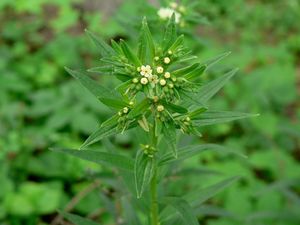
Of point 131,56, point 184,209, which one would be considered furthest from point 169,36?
point 184,209

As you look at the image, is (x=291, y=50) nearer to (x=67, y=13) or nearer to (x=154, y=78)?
(x=67, y=13)

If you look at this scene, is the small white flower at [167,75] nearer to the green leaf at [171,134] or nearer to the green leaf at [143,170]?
the green leaf at [171,134]

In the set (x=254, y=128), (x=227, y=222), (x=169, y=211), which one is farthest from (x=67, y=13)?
(x=169, y=211)

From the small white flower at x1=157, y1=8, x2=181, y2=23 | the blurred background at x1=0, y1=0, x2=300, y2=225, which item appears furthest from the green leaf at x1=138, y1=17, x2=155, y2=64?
the small white flower at x1=157, y1=8, x2=181, y2=23

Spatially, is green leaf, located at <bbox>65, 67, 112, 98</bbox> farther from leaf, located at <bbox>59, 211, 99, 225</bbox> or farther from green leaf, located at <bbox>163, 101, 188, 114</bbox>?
leaf, located at <bbox>59, 211, 99, 225</bbox>

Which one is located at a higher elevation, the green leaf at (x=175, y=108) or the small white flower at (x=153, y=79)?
the small white flower at (x=153, y=79)

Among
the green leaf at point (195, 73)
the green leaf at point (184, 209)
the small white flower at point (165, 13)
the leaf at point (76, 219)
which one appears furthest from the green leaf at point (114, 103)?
the small white flower at point (165, 13)

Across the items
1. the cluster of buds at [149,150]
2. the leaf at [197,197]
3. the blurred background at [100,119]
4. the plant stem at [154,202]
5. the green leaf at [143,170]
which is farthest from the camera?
the blurred background at [100,119]
